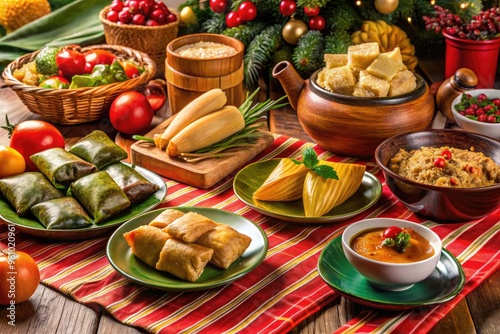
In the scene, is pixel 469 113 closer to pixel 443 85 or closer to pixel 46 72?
pixel 443 85

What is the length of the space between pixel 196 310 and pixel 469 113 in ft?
4.50

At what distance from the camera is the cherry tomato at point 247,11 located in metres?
3.17

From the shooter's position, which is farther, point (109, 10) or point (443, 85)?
point (109, 10)

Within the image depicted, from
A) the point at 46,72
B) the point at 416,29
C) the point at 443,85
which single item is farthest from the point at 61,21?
the point at 443,85

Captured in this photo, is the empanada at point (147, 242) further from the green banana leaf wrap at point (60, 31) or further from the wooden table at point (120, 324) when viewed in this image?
the green banana leaf wrap at point (60, 31)

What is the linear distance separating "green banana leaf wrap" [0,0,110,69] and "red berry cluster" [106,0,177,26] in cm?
24

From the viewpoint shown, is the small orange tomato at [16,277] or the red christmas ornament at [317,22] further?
the red christmas ornament at [317,22]

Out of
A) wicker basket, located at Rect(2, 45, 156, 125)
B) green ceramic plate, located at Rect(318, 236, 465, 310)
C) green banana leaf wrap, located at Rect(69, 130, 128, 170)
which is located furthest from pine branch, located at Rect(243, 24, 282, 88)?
green ceramic plate, located at Rect(318, 236, 465, 310)

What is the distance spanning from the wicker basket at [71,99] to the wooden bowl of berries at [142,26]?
1.51 ft

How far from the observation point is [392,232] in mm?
1723

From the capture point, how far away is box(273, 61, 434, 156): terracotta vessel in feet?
7.80

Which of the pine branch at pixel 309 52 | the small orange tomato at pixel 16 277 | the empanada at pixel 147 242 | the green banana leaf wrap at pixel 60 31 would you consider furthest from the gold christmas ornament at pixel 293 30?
the small orange tomato at pixel 16 277

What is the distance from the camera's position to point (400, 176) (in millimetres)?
2031

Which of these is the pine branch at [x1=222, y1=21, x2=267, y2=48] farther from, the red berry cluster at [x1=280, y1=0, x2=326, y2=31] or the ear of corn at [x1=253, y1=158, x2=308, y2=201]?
the ear of corn at [x1=253, y1=158, x2=308, y2=201]
